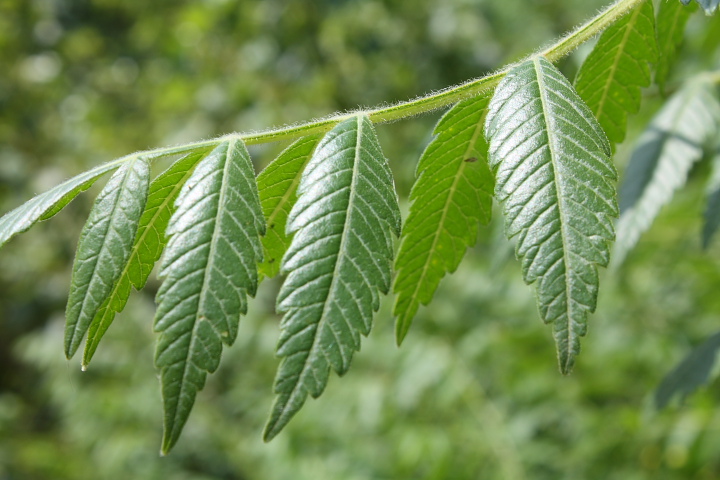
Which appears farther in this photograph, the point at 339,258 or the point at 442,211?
the point at 442,211

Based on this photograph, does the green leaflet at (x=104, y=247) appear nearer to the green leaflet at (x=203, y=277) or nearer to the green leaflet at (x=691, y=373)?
the green leaflet at (x=203, y=277)

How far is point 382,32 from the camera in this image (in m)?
4.07

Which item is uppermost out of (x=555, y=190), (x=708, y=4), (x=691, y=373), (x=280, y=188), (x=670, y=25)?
(x=670, y=25)

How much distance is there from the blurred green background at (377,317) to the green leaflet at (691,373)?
0.45m

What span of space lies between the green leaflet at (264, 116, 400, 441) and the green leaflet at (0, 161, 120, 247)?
0.90 feet

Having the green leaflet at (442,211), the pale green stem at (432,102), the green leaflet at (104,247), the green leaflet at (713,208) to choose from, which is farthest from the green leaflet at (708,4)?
the green leaflet at (104,247)

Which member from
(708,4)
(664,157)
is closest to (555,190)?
(708,4)

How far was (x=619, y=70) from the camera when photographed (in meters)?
1.03

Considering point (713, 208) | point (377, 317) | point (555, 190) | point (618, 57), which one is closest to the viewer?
point (555, 190)

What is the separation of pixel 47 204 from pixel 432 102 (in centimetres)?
50

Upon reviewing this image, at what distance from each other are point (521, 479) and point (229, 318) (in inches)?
79.2

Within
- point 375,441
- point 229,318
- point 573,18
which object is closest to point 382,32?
point 573,18

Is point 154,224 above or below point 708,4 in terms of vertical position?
below

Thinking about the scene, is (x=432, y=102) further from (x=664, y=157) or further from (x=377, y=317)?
(x=377, y=317)
